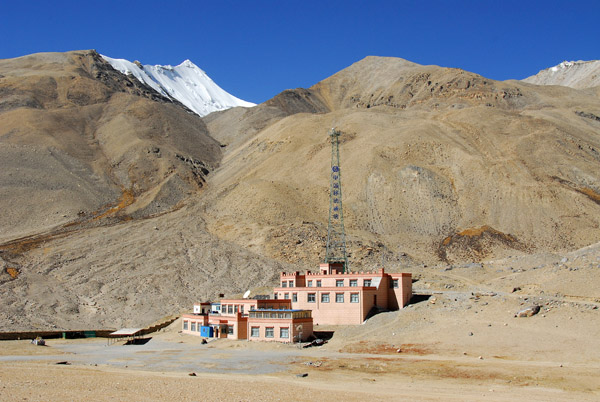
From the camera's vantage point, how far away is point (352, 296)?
50312 mm

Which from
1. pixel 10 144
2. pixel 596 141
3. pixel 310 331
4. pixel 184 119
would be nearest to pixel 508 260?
pixel 310 331

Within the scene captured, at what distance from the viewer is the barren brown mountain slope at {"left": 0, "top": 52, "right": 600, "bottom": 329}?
75.1 metres

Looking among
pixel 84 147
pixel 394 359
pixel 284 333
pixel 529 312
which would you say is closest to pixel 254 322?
pixel 284 333

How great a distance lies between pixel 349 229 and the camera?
287 feet

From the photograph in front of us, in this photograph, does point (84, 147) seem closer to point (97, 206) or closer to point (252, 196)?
point (97, 206)

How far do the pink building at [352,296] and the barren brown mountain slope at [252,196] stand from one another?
11773 mm

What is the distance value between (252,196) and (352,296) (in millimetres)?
49174

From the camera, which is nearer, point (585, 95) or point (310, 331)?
point (310, 331)

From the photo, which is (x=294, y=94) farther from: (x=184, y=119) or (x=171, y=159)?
(x=171, y=159)

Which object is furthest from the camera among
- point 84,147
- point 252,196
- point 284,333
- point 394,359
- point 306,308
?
point 84,147

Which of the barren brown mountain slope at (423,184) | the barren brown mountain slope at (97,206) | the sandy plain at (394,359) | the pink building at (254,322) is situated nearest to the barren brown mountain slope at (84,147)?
the barren brown mountain slope at (97,206)

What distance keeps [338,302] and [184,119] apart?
123789 millimetres

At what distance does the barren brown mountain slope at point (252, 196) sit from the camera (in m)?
75.1

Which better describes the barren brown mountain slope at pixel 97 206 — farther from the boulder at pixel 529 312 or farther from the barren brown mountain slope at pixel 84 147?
the boulder at pixel 529 312
